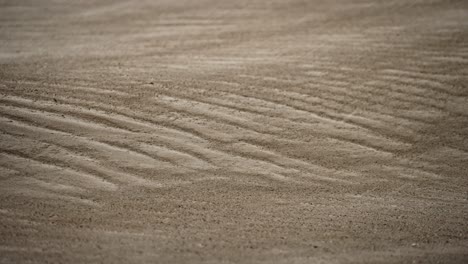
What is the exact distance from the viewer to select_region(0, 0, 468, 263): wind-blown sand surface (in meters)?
3.89

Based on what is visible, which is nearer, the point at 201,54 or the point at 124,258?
the point at 124,258

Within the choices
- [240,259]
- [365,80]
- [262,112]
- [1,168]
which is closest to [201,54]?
[262,112]

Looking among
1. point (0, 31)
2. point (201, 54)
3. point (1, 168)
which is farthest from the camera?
point (0, 31)

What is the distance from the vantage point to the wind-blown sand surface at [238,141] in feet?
12.8

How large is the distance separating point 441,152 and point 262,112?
6.14 feet

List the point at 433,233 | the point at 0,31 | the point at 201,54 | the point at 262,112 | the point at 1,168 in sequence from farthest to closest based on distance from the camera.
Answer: the point at 0,31 < the point at 201,54 < the point at 262,112 < the point at 1,168 < the point at 433,233

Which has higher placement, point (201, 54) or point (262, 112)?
point (201, 54)

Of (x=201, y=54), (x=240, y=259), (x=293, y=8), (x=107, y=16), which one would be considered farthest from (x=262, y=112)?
(x=107, y=16)

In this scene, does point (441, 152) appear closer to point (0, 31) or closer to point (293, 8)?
point (293, 8)

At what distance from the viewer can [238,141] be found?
5.06 metres

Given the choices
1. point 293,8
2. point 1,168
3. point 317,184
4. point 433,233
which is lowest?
point 433,233

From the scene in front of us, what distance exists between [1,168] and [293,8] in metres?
5.46

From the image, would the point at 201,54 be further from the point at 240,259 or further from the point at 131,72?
the point at 240,259

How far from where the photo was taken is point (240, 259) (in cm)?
368
